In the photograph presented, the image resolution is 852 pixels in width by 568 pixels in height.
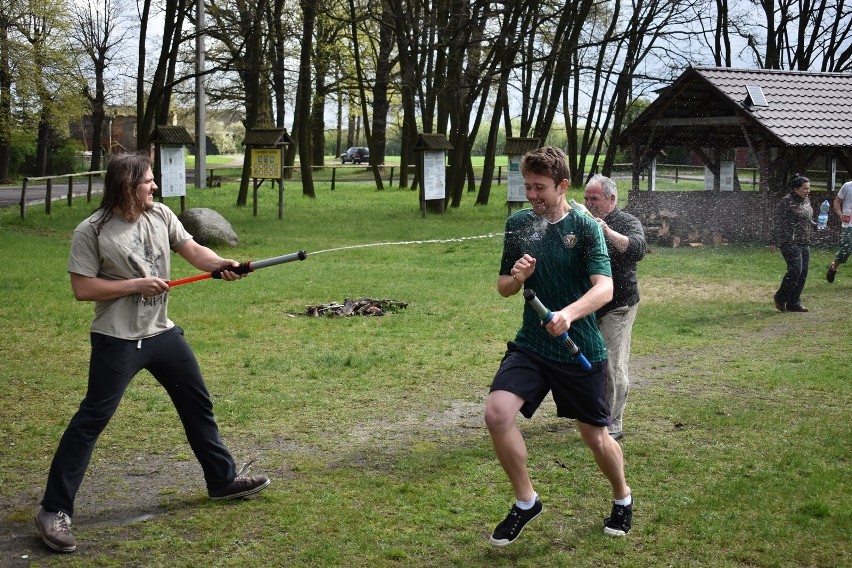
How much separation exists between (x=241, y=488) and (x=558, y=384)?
185cm

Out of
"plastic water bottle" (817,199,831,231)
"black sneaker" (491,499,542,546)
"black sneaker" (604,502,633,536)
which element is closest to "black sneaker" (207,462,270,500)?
"black sneaker" (491,499,542,546)

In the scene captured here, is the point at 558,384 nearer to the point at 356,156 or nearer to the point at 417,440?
the point at 417,440

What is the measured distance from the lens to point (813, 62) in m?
36.7

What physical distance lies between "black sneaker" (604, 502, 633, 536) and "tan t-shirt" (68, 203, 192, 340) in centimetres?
238

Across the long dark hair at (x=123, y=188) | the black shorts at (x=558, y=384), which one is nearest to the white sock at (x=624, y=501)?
the black shorts at (x=558, y=384)

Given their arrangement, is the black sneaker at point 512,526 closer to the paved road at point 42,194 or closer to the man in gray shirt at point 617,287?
the man in gray shirt at point 617,287

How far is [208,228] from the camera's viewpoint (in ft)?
60.7

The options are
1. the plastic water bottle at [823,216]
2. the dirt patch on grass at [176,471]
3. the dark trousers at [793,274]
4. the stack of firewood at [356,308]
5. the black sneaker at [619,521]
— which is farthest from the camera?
the plastic water bottle at [823,216]

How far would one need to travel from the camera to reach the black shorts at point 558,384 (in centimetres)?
470

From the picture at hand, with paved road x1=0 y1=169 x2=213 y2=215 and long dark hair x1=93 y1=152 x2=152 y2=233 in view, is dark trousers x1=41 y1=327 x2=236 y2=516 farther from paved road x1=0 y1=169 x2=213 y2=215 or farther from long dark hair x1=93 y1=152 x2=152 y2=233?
paved road x1=0 y1=169 x2=213 y2=215

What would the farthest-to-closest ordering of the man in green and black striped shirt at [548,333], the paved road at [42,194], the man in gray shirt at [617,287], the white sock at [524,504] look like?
1. the paved road at [42,194]
2. the man in gray shirt at [617,287]
3. the white sock at [524,504]
4. the man in green and black striped shirt at [548,333]

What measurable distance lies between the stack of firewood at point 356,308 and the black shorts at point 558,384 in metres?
7.02

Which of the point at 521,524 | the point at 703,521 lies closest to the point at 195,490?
the point at 521,524

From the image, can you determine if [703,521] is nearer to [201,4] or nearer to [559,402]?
[559,402]
